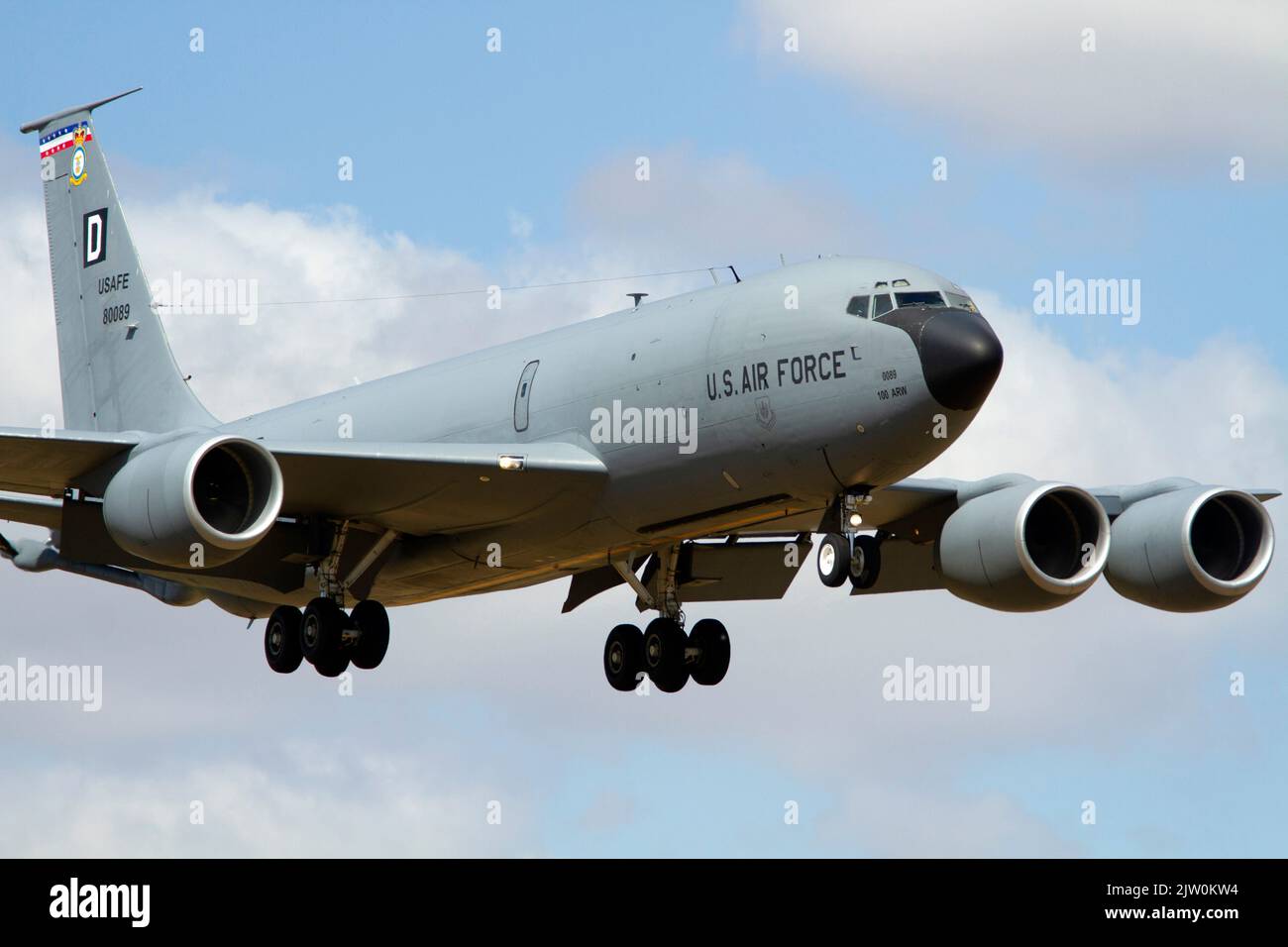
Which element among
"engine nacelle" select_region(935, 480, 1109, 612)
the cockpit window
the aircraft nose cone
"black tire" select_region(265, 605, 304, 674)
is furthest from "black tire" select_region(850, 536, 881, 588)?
"black tire" select_region(265, 605, 304, 674)

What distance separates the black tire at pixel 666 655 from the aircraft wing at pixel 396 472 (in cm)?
365

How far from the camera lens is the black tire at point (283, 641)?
96.0 feet

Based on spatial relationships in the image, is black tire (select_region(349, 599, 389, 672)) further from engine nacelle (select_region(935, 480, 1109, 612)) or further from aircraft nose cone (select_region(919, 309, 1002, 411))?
aircraft nose cone (select_region(919, 309, 1002, 411))

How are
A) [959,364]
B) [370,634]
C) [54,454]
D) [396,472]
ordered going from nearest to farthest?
[959,364], [54,454], [396,472], [370,634]

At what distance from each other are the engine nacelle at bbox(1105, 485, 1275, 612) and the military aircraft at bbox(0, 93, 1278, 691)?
4 cm

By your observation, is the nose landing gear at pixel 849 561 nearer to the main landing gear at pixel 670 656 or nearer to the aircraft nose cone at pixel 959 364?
the aircraft nose cone at pixel 959 364

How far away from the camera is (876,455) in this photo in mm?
24297

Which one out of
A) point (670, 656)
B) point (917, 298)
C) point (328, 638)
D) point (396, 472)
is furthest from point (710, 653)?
point (917, 298)

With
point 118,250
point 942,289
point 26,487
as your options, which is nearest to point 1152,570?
point 942,289

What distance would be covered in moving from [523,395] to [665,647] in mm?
4771

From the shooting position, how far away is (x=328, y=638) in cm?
2878

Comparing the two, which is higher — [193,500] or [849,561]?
[193,500]

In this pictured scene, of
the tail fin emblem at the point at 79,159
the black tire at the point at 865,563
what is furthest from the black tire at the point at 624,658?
the tail fin emblem at the point at 79,159

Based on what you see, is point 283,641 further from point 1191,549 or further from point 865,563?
point 1191,549
